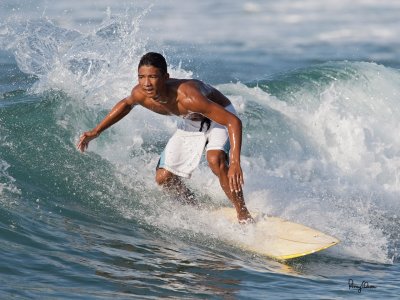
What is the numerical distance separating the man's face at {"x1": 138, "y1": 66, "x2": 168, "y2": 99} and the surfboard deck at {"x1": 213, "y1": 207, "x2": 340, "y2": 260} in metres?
1.42

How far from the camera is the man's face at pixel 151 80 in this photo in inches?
272

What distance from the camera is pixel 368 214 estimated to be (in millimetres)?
9117

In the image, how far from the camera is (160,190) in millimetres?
8109

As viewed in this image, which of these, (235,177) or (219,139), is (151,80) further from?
(235,177)

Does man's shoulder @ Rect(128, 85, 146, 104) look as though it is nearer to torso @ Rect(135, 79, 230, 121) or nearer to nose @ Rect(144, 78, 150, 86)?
torso @ Rect(135, 79, 230, 121)

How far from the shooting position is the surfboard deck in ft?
23.8

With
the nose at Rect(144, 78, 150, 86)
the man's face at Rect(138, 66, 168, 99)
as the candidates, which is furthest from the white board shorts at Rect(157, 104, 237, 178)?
the nose at Rect(144, 78, 150, 86)

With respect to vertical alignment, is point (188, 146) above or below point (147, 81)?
below

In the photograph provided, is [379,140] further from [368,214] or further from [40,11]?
[40,11]

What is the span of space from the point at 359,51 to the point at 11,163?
481 inches

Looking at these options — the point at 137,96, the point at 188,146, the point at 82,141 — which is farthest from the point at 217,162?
the point at 82,141

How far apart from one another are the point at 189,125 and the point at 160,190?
0.75m

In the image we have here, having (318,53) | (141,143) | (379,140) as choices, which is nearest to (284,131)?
(379,140)

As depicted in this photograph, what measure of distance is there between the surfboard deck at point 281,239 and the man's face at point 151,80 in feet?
4.64
